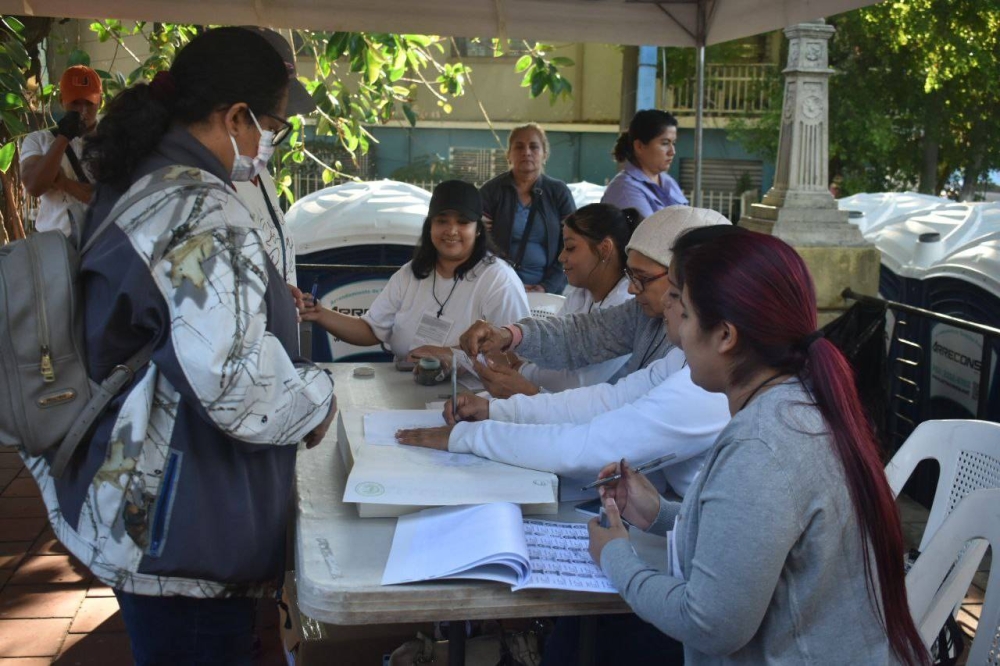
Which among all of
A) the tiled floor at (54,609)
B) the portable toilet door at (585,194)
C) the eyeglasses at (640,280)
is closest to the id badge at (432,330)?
the tiled floor at (54,609)

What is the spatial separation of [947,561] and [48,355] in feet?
5.73

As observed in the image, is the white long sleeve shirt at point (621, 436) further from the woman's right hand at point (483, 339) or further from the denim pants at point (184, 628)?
the woman's right hand at point (483, 339)

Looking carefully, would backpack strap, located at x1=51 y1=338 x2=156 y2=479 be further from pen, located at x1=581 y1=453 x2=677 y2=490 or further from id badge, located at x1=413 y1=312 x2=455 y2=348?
id badge, located at x1=413 y1=312 x2=455 y2=348

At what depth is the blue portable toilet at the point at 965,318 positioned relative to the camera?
187 inches

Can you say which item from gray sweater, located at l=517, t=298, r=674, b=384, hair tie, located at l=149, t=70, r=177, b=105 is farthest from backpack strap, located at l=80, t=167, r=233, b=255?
gray sweater, located at l=517, t=298, r=674, b=384

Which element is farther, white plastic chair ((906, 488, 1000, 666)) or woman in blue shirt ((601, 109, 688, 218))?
woman in blue shirt ((601, 109, 688, 218))

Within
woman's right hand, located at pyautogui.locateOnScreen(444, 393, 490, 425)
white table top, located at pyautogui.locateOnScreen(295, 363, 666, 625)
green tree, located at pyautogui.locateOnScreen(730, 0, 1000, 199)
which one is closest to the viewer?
white table top, located at pyautogui.locateOnScreen(295, 363, 666, 625)

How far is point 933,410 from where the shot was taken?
17.2ft

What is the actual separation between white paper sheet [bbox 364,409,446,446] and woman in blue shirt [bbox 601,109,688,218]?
288 centimetres

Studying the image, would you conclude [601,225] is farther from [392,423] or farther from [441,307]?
[392,423]

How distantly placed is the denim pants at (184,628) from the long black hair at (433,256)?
202 centimetres

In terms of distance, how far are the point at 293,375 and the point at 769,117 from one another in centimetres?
1637

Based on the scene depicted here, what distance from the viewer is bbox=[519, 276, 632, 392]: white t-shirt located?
3143mm

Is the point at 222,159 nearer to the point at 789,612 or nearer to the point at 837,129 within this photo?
the point at 789,612
